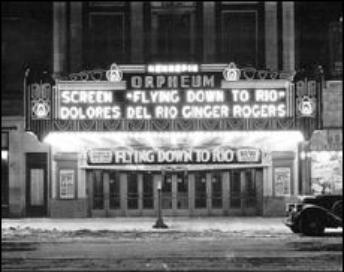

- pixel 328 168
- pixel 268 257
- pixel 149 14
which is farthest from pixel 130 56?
pixel 268 257

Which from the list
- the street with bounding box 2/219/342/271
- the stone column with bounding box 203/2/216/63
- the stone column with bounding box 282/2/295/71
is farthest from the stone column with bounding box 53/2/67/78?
the stone column with bounding box 282/2/295/71

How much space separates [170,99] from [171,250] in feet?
32.7

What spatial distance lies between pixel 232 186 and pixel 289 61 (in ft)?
18.9

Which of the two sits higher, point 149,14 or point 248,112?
point 149,14

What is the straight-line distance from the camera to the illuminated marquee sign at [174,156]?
30062 millimetres

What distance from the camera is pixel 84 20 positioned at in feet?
105

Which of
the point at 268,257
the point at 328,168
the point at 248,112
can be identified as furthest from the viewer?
the point at 328,168

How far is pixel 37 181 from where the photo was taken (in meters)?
31.6

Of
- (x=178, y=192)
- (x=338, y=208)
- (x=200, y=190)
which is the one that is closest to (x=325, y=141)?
(x=200, y=190)

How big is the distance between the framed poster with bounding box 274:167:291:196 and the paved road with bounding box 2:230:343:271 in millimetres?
7196

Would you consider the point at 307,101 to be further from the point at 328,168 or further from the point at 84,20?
the point at 84,20

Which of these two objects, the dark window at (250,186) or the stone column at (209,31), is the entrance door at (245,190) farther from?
the stone column at (209,31)

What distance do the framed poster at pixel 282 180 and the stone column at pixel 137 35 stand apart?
7.44 metres

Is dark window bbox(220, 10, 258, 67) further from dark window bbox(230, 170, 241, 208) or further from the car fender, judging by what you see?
the car fender
